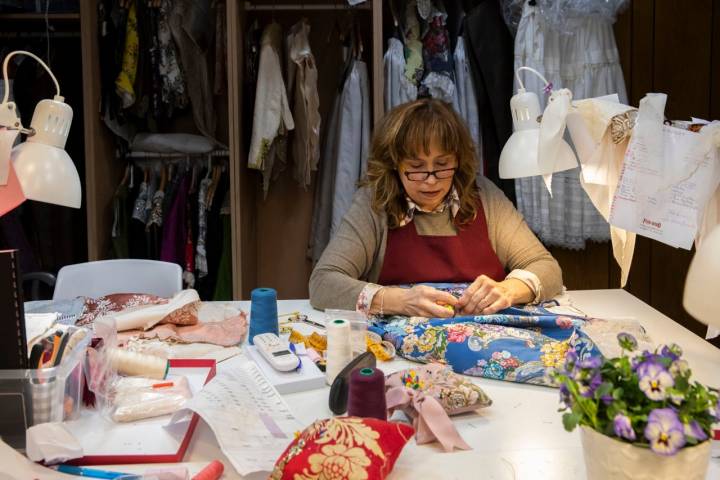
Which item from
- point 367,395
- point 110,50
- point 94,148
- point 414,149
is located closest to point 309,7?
point 110,50

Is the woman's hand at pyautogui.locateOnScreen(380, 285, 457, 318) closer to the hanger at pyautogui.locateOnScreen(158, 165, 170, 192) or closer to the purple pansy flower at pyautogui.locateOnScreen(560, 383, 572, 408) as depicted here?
the purple pansy flower at pyautogui.locateOnScreen(560, 383, 572, 408)

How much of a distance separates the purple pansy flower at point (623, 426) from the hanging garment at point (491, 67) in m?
2.21

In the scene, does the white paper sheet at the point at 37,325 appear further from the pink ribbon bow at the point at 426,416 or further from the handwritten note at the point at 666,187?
the handwritten note at the point at 666,187

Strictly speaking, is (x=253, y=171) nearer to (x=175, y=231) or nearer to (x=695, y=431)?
(x=175, y=231)

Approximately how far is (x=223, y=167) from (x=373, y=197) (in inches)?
55.1

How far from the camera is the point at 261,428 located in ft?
3.62

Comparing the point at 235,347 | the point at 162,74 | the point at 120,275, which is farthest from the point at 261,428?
the point at 162,74

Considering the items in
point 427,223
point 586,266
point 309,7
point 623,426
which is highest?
point 309,7

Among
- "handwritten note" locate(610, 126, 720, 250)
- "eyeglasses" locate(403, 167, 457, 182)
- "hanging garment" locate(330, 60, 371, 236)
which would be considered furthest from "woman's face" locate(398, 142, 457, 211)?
"hanging garment" locate(330, 60, 371, 236)

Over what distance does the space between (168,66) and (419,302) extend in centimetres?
199

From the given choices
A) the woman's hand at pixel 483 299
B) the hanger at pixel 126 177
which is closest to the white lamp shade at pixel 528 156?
the woman's hand at pixel 483 299

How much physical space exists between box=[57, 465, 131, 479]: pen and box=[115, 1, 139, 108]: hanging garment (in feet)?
7.70

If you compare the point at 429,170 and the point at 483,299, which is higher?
the point at 429,170

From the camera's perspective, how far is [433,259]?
1.98 metres
